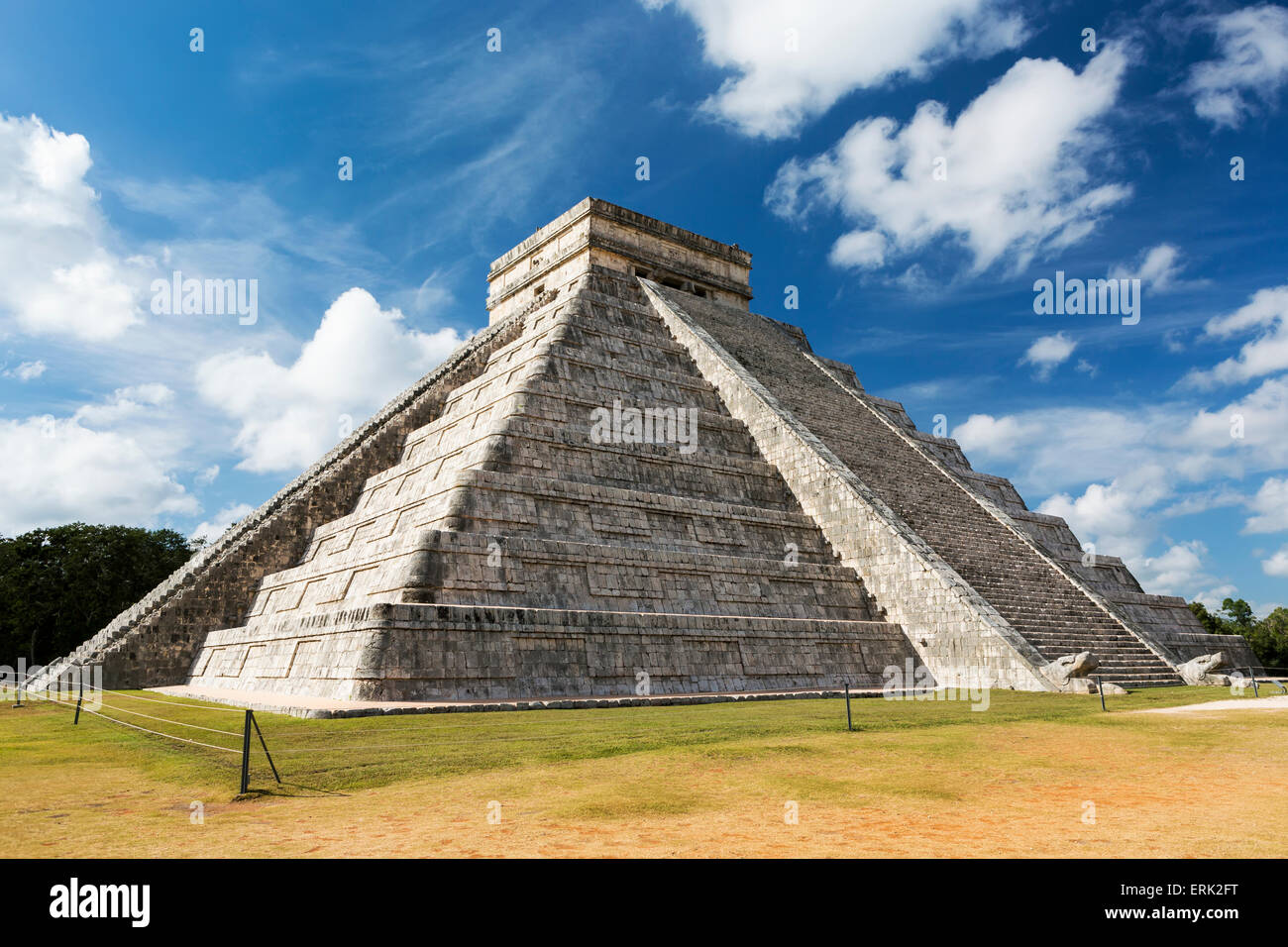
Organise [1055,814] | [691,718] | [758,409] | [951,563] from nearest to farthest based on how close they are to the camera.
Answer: [1055,814], [691,718], [951,563], [758,409]

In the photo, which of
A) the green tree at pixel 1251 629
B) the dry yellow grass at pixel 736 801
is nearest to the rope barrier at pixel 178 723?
the dry yellow grass at pixel 736 801

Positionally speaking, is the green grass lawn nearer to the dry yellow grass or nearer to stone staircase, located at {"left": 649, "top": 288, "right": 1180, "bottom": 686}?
Answer: the dry yellow grass

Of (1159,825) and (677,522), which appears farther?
(677,522)

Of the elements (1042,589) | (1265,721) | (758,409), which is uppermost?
(758,409)

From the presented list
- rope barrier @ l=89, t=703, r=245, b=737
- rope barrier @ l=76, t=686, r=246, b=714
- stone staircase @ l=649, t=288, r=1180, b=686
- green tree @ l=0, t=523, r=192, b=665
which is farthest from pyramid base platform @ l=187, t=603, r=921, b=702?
green tree @ l=0, t=523, r=192, b=665

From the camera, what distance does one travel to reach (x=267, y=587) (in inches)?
792

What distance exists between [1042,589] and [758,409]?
8.31 meters

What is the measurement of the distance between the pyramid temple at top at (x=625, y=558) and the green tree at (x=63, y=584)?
15272mm

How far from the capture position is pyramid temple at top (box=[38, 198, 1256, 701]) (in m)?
14.3

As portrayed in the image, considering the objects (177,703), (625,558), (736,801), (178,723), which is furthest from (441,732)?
(625,558)

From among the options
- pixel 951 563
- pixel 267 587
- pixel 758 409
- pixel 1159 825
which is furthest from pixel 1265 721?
pixel 267 587

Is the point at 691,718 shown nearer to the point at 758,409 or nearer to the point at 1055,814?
the point at 1055,814

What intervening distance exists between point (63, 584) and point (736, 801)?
36.3 meters

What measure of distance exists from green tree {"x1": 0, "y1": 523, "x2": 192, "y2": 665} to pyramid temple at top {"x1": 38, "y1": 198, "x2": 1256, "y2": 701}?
15.3m
